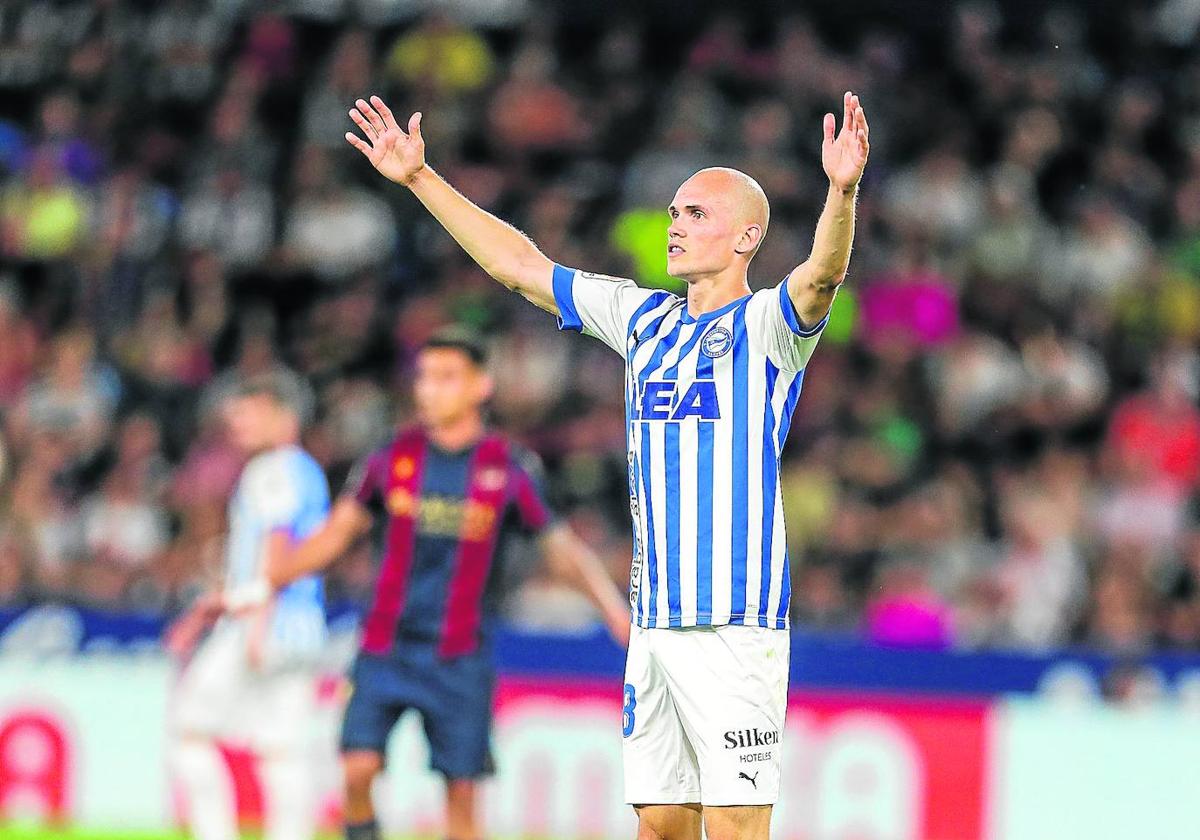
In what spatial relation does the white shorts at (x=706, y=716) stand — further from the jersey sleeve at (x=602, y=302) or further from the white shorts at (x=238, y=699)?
the white shorts at (x=238, y=699)

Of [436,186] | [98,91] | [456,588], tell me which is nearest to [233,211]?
[98,91]

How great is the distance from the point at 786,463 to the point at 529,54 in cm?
419

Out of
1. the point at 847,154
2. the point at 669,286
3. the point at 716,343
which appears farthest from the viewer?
the point at 669,286

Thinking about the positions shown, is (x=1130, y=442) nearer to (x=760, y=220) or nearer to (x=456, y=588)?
(x=456, y=588)

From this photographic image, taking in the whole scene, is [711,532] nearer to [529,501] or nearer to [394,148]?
[394,148]

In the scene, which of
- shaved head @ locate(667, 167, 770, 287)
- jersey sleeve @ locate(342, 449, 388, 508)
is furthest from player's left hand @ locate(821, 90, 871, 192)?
jersey sleeve @ locate(342, 449, 388, 508)

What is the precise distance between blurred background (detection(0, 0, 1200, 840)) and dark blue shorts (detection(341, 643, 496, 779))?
9.69ft

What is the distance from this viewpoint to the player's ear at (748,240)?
5570 millimetres

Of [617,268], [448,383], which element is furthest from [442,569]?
[617,268]

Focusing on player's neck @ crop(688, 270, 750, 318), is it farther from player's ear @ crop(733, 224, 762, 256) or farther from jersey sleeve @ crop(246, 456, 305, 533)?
jersey sleeve @ crop(246, 456, 305, 533)

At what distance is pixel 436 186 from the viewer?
19.2 feet

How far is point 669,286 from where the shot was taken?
14.0 m

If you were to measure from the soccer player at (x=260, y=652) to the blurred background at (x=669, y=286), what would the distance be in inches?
78.8

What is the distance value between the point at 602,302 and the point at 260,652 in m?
3.44
